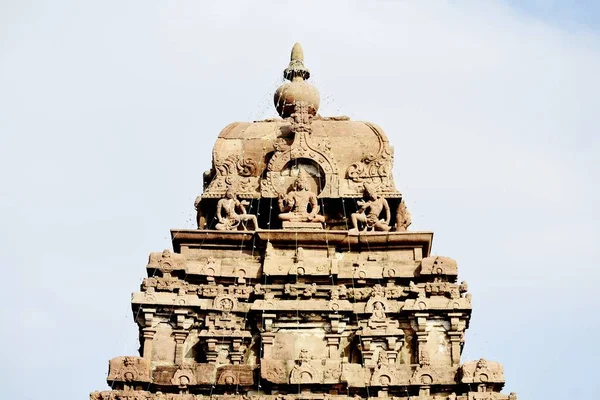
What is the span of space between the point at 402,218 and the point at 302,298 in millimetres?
4555

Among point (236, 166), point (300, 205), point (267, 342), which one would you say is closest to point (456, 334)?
point (267, 342)

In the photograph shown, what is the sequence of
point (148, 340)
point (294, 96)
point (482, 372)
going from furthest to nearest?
point (294, 96)
point (148, 340)
point (482, 372)

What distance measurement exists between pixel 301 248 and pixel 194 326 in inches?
145

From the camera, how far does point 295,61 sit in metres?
50.4

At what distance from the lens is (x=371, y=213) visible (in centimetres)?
4353

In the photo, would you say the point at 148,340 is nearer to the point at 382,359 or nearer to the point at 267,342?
the point at 267,342

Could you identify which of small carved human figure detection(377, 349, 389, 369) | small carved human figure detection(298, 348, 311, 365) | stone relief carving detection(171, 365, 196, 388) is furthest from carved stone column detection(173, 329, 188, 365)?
small carved human figure detection(377, 349, 389, 369)

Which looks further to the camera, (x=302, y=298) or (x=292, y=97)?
(x=292, y=97)

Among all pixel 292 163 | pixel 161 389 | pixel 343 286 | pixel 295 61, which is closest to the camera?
pixel 161 389

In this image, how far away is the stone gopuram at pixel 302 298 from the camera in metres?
38.8

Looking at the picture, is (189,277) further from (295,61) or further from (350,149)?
(295,61)

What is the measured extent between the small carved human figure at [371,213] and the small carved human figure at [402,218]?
1.73 ft

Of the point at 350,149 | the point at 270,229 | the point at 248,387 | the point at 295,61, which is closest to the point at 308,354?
the point at 248,387

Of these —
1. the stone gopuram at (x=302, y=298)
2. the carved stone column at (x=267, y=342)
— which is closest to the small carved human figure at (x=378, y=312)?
the stone gopuram at (x=302, y=298)
